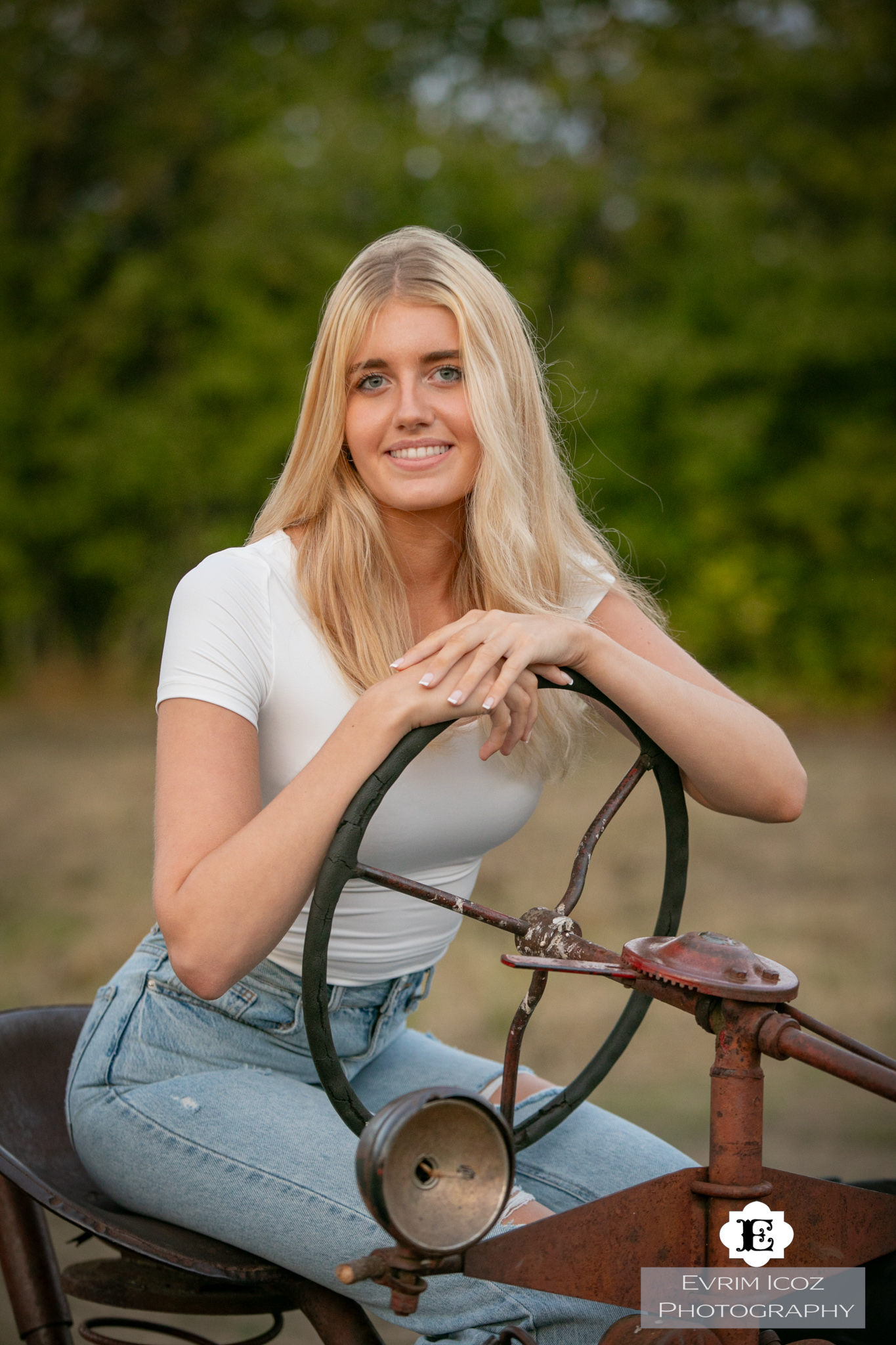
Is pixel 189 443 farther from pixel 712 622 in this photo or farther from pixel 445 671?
pixel 445 671

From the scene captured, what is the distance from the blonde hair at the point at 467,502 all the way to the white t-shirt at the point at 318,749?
45 mm

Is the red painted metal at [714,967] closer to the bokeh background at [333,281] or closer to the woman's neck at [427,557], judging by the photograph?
the woman's neck at [427,557]

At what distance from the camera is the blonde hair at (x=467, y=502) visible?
1.53 m

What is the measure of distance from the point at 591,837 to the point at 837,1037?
1.05 feet

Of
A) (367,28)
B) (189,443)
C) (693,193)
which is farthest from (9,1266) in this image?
(367,28)

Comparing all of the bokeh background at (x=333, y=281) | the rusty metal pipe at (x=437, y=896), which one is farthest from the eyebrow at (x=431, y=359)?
the bokeh background at (x=333, y=281)

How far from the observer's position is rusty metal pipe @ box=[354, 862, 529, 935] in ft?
3.92

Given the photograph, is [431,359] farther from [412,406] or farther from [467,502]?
[467,502]

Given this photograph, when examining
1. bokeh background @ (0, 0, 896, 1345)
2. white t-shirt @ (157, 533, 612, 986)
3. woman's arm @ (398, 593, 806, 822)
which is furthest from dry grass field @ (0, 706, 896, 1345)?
woman's arm @ (398, 593, 806, 822)

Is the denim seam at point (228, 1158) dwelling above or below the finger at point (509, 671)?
below

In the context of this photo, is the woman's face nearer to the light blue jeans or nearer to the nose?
the nose

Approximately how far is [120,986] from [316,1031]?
1.26 ft

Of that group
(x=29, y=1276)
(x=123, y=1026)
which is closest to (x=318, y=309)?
(x=123, y=1026)
